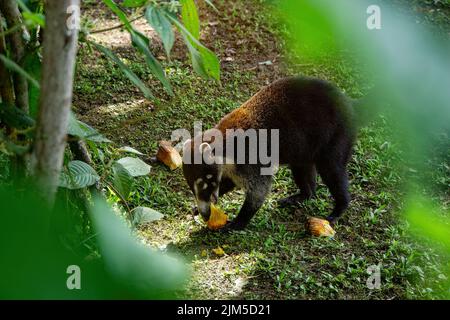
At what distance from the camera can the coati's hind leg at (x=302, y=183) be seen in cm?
428

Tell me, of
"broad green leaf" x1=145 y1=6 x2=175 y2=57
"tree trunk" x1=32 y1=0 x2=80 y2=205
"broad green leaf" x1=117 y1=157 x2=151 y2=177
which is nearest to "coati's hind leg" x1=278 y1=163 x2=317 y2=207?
"broad green leaf" x1=117 y1=157 x2=151 y2=177

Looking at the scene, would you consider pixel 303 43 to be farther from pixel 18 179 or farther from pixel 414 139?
pixel 18 179

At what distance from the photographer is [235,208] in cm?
432

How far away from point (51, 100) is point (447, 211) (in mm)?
3431

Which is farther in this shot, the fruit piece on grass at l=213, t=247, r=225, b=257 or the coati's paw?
the coati's paw

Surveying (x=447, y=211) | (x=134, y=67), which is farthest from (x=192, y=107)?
(x=447, y=211)

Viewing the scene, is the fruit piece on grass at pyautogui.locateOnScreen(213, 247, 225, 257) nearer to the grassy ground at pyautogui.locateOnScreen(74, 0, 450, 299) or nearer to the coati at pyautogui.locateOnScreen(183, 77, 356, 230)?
the grassy ground at pyautogui.locateOnScreen(74, 0, 450, 299)

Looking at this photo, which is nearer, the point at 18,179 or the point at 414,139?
the point at 414,139

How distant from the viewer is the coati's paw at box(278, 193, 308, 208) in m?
4.28

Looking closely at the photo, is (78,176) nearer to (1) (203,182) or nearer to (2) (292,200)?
(1) (203,182)

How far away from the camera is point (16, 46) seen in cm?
215

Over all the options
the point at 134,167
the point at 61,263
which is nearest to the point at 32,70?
the point at 134,167
